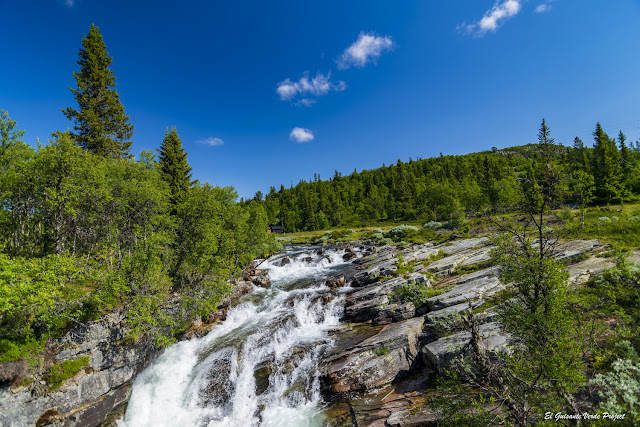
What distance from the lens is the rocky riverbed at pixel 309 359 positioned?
11102 millimetres

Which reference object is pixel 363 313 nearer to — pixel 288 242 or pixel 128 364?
pixel 128 364

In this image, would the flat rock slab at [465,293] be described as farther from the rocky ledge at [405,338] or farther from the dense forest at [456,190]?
the dense forest at [456,190]

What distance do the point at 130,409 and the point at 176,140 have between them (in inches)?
1223

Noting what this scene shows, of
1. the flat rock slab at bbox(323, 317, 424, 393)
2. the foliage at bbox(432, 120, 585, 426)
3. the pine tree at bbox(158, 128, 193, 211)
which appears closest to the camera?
the foliage at bbox(432, 120, 585, 426)

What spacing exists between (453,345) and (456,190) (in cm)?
9754

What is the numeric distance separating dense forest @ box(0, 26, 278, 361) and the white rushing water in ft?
7.21

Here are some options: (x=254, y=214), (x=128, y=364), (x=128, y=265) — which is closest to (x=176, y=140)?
(x=254, y=214)

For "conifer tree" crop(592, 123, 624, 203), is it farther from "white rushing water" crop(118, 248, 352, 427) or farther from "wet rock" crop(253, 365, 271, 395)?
"wet rock" crop(253, 365, 271, 395)

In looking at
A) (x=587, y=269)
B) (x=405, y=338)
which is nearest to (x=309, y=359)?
(x=405, y=338)

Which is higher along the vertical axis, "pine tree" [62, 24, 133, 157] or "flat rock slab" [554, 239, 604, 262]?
"pine tree" [62, 24, 133, 157]

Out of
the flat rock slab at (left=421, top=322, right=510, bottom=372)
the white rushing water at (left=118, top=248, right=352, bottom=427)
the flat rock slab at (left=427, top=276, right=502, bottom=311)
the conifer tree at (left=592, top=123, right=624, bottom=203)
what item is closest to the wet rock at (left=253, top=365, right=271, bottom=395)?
the white rushing water at (left=118, top=248, right=352, bottom=427)

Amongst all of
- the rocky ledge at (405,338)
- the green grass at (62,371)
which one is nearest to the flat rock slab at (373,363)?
the rocky ledge at (405,338)

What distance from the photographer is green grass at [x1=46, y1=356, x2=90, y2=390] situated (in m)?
11.4

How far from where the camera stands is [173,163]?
34.2 metres
